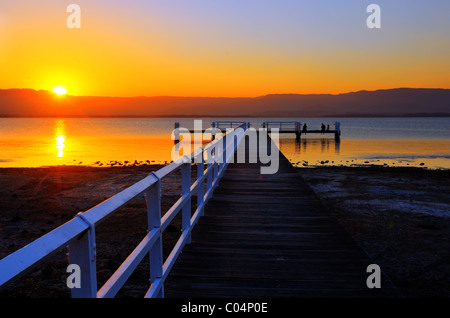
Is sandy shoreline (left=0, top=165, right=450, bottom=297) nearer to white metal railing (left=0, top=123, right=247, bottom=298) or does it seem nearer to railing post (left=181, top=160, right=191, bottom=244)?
railing post (left=181, top=160, right=191, bottom=244)

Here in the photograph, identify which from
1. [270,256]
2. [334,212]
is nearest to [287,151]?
[334,212]

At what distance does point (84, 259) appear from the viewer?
1754 mm

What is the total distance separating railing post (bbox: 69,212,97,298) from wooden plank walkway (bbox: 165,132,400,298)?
182 centimetres

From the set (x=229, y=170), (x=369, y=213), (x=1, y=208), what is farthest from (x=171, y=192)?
(x=369, y=213)

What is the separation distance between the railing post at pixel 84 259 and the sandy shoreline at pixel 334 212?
4.61 meters

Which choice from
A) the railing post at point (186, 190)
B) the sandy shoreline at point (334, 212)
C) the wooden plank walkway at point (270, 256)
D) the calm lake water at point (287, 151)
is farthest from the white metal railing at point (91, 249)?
the calm lake water at point (287, 151)

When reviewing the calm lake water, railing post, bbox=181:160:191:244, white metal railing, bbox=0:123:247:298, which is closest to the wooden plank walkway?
railing post, bbox=181:160:191:244

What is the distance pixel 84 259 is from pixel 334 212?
11440mm

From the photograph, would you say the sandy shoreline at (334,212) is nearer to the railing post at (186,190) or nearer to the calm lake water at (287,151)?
the railing post at (186,190)

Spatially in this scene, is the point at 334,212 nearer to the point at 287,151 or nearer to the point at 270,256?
the point at 270,256

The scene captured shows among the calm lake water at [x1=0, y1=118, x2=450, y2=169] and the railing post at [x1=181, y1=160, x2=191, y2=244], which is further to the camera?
the calm lake water at [x1=0, y1=118, x2=450, y2=169]

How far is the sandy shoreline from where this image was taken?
6.86 m
